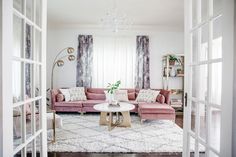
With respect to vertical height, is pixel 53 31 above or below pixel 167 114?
above

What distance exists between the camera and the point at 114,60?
6777 mm

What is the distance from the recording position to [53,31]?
674cm

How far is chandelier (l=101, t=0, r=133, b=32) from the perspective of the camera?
460 cm

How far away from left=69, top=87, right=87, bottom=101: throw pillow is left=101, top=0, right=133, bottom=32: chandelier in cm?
219

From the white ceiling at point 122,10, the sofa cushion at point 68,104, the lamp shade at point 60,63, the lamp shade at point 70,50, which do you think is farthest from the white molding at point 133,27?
the sofa cushion at point 68,104

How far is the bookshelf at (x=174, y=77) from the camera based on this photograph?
6.47 metres

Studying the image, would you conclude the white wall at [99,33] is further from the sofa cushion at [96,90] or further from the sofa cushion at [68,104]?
the sofa cushion at [68,104]

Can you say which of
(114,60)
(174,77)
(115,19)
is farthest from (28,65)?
(174,77)

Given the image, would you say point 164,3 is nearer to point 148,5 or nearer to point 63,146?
point 148,5

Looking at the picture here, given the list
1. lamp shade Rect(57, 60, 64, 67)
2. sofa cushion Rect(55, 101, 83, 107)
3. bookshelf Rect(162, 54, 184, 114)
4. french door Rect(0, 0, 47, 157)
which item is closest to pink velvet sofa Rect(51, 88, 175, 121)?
sofa cushion Rect(55, 101, 83, 107)

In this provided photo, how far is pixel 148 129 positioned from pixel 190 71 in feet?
9.20

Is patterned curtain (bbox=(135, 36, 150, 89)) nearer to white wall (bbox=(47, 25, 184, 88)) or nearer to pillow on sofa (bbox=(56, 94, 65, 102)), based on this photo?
white wall (bbox=(47, 25, 184, 88))
